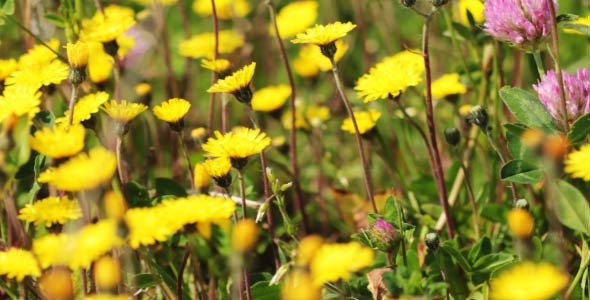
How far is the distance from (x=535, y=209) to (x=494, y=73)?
0.25 m

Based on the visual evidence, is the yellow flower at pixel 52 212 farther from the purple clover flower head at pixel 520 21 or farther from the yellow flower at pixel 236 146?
the purple clover flower head at pixel 520 21

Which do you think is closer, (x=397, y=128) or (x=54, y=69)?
(x=54, y=69)

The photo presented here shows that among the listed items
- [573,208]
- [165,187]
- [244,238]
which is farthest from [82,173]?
[573,208]

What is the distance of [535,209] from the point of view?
1406mm

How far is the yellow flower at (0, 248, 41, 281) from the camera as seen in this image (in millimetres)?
999

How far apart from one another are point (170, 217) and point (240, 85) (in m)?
0.31

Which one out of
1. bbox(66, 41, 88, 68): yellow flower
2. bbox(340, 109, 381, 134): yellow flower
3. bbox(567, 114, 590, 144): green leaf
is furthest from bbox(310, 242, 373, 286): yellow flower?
bbox(340, 109, 381, 134): yellow flower

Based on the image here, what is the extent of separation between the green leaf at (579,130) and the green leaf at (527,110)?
65 millimetres

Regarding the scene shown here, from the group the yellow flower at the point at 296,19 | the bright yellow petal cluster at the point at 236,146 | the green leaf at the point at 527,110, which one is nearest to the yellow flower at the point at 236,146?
the bright yellow petal cluster at the point at 236,146

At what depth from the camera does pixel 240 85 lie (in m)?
1.24

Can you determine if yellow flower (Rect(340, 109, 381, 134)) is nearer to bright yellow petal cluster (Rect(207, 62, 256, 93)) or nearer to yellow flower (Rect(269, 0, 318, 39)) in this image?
A: bright yellow petal cluster (Rect(207, 62, 256, 93))

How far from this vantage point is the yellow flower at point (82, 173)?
970mm

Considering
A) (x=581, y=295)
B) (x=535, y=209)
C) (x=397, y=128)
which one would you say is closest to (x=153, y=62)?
(x=397, y=128)

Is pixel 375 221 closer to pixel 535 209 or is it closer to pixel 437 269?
pixel 437 269
